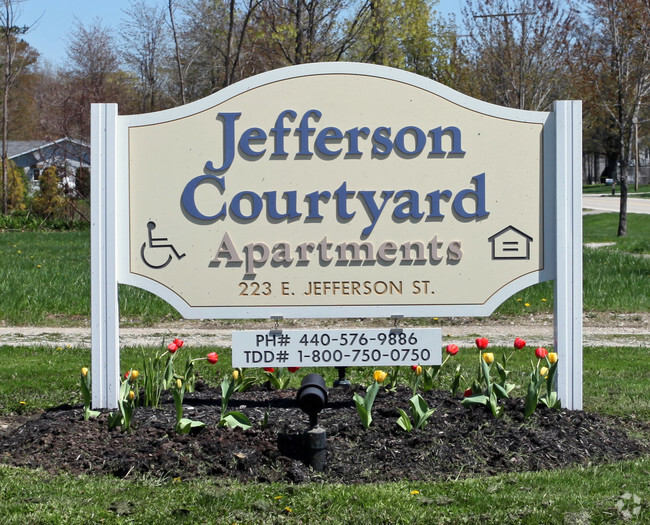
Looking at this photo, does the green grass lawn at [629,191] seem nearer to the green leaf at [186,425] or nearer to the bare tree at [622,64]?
the bare tree at [622,64]

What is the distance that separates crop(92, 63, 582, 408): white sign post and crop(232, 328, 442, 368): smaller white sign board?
7.3 inches

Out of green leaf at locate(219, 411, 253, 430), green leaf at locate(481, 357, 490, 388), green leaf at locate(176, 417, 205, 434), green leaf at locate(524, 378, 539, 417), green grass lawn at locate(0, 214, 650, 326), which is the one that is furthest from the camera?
green grass lawn at locate(0, 214, 650, 326)

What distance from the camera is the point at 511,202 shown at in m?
5.72

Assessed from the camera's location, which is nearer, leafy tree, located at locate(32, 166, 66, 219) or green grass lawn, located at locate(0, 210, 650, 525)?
green grass lawn, located at locate(0, 210, 650, 525)

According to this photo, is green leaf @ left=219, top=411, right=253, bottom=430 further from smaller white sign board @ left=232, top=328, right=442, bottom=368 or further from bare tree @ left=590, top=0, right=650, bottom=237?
bare tree @ left=590, top=0, right=650, bottom=237

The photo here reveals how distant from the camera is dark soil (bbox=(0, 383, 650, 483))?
4711mm

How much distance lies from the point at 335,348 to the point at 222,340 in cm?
469

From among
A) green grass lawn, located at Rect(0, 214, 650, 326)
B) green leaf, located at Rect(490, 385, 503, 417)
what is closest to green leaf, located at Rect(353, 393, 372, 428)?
green leaf, located at Rect(490, 385, 503, 417)

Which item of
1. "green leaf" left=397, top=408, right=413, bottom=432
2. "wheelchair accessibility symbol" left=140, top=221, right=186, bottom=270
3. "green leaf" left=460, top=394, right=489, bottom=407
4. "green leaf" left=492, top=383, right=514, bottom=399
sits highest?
"wheelchair accessibility symbol" left=140, top=221, right=186, bottom=270

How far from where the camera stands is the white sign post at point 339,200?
223 inches

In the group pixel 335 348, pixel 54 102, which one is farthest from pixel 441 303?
pixel 54 102

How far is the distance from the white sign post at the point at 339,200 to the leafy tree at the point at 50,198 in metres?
29.1

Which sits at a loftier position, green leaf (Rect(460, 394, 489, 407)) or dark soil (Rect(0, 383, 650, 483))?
green leaf (Rect(460, 394, 489, 407))

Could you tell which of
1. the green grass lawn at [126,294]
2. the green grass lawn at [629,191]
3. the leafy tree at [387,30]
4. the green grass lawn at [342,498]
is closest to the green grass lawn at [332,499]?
the green grass lawn at [342,498]
